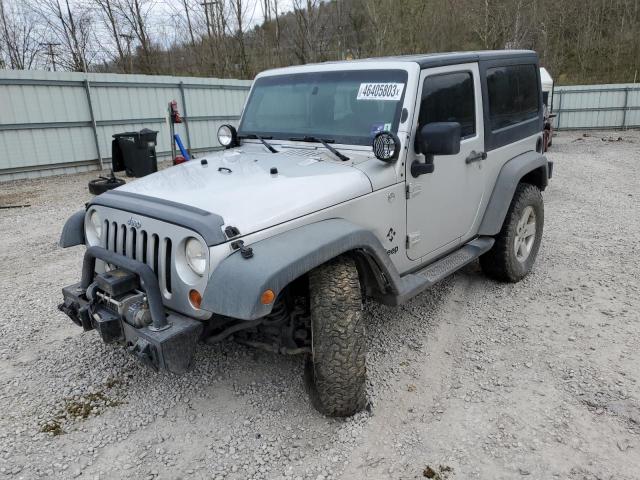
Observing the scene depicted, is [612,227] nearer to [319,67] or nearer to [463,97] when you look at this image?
[463,97]

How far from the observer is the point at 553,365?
340 cm

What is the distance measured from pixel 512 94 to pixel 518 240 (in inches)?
53.3

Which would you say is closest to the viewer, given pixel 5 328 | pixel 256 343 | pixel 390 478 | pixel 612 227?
pixel 390 478

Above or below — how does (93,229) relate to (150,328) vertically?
above

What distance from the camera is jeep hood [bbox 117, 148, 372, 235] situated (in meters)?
2.64

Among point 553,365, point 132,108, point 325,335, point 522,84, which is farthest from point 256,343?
point 132,108

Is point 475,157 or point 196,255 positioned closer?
point 196,255

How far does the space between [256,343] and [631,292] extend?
3.52 metres

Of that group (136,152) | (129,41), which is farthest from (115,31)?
(136,152)

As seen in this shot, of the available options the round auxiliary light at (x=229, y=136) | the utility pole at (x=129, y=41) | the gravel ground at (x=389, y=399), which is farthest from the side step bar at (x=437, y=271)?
the utility pole at (x=129, y=41)

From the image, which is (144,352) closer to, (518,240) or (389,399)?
(389,399)

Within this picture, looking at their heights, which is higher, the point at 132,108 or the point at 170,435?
the point at 132,108

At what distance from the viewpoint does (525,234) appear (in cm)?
491

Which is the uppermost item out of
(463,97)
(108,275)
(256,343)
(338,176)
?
(463,97)
